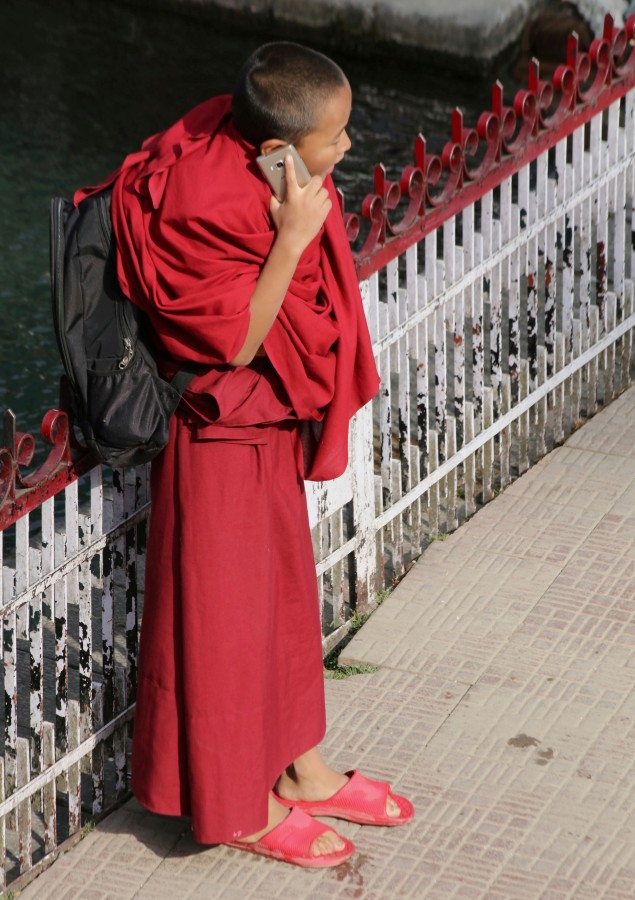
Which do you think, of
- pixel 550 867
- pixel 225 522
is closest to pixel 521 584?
pixel 550 867

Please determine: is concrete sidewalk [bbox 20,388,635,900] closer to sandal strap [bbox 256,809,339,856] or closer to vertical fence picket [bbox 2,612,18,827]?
sandal strap [bbox 256,809,339,856]

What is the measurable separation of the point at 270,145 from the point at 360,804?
1608mm

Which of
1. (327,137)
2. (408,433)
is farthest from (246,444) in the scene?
(408,433)

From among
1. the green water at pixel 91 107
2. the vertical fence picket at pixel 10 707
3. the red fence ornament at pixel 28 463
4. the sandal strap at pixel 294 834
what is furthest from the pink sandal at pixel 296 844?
the green water at pixel 91 107

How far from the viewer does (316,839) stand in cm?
355

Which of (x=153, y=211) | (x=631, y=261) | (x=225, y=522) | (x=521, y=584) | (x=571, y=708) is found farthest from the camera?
(x=631, y=261)

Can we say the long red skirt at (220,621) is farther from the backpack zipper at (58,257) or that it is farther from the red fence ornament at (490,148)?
the red fence ornament at (490,148)

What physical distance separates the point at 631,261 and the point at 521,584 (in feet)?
5.06

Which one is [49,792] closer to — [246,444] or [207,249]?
[246,444]

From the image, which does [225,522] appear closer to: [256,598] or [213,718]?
[256,598]

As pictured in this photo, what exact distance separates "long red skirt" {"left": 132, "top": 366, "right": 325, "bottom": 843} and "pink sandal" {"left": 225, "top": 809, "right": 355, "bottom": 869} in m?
0.10

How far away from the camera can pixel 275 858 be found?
357 cm

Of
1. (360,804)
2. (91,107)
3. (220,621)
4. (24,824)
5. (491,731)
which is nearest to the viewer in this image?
(220,621)

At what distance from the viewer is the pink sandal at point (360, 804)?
3.65m
